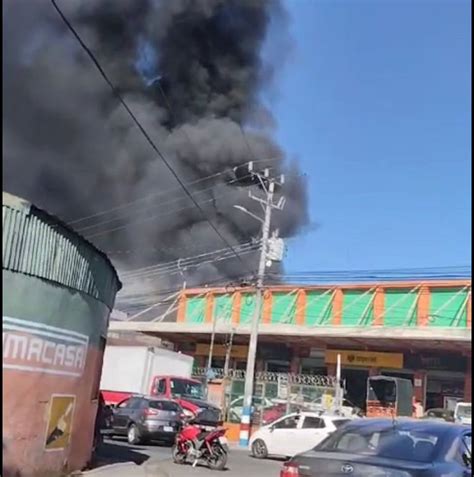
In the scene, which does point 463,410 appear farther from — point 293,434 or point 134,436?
point 134,436

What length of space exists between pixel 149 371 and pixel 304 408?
573 centimetres

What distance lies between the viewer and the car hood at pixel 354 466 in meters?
5.49

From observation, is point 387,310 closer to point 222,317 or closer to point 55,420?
point 222,317

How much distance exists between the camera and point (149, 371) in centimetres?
2373

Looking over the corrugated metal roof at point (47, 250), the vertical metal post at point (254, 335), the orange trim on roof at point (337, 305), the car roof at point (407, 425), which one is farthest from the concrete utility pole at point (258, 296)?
the car roof at point (407, 425)

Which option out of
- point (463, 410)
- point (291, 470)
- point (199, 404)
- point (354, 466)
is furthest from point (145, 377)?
point (354, 466)

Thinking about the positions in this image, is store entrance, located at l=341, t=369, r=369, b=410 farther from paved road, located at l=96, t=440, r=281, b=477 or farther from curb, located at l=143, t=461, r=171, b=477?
curb, located at l=143, t=461, r=171, b=477

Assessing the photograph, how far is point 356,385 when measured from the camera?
31625 mm

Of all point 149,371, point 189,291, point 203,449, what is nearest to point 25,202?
point 203,449

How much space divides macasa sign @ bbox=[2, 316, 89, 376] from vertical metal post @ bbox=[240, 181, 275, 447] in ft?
45.5

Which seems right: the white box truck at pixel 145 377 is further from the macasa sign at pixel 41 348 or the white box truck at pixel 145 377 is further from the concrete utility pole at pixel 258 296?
the macasa sign at pixel 41 348

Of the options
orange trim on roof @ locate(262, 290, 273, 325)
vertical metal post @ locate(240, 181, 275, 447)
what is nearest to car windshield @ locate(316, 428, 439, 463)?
vertical metal post @ locate(240, 181, 275, 447)

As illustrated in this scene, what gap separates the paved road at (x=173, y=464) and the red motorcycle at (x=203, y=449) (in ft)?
0.68

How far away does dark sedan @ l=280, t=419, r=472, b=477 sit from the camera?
5590mm
